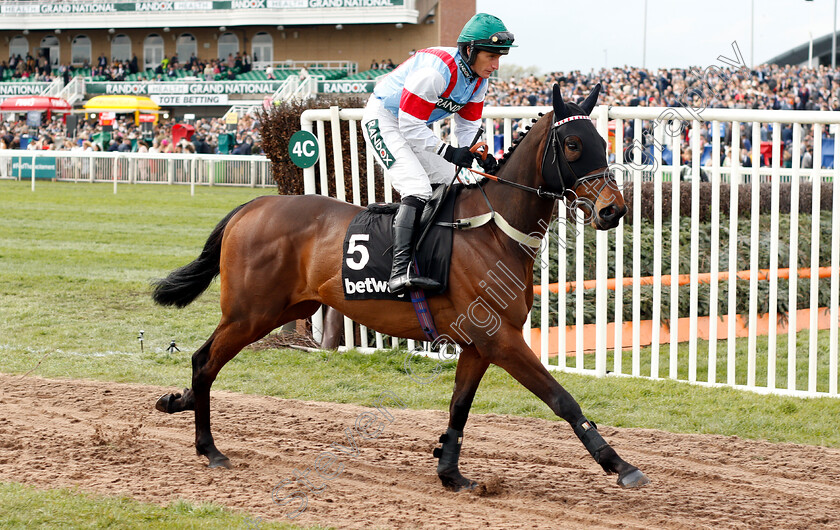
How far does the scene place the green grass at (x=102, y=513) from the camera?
12.7 feet

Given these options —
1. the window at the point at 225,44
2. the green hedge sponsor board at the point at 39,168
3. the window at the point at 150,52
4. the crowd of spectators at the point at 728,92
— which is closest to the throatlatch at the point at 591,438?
the crowd of spectators at the point at 728,92

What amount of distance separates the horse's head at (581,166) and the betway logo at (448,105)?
68cm

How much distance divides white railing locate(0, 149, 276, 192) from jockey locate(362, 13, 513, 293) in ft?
61.4

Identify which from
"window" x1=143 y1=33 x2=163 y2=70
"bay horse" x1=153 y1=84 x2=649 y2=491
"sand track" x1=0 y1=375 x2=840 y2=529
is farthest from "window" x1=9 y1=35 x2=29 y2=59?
"bay horse" x1=153 y1=84 x2=649 y2=491

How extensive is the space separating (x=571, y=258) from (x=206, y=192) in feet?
50.8

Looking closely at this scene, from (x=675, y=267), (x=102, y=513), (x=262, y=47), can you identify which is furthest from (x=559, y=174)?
(x=262, y=47)

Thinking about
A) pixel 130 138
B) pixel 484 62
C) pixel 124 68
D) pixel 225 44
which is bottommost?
pixel 484 62

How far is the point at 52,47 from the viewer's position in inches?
2224

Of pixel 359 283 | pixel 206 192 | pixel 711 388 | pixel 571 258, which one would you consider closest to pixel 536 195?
pixel 359 283

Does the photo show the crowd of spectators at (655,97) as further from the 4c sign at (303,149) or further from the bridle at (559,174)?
the bridle at (559,174)

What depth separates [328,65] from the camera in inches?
2013

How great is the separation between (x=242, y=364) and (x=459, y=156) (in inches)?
142

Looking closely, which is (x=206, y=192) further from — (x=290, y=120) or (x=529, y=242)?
(x=529, y=242)

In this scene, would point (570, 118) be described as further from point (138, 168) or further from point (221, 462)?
point (138, 168)
